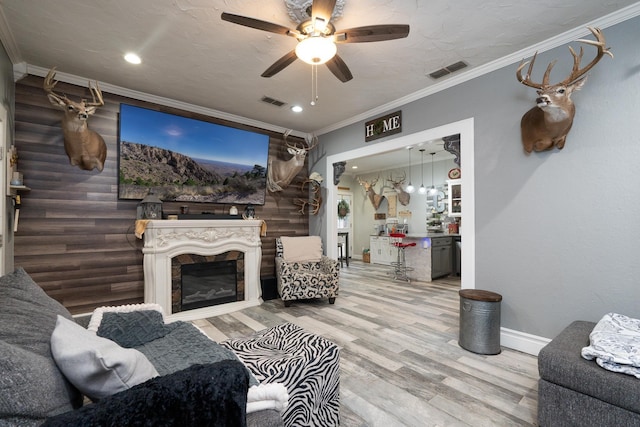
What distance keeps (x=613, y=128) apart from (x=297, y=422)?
3.11 metres

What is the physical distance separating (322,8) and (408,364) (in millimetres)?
2789

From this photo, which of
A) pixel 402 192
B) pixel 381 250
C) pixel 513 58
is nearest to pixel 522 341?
pixel 513 58

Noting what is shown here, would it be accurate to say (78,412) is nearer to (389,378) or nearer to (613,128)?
(389,378)

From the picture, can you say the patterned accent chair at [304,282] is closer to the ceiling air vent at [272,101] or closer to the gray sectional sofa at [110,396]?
the ceiling air vent at [272,101]

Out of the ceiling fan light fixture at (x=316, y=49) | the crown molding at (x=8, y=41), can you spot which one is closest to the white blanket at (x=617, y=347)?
the ceiling fan light fixture at (x=316, y=49)

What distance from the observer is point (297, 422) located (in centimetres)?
147

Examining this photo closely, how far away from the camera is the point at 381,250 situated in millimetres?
7867

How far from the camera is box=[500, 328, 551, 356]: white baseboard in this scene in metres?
2.65

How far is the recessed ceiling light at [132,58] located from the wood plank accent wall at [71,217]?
84 centimetres

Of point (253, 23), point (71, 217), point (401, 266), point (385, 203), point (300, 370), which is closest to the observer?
point (300, 370)

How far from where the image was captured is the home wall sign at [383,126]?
3.86m

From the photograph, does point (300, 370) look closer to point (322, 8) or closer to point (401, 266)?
point (322, 8)

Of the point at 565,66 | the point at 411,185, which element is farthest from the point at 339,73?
the point at 411,185

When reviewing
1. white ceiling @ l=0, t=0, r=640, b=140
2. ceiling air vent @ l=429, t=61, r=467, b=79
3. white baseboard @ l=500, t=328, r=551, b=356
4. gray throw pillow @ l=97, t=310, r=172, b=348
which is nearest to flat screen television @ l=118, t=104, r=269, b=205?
white ceiling @ l=0, t=0, r=640, b=140
